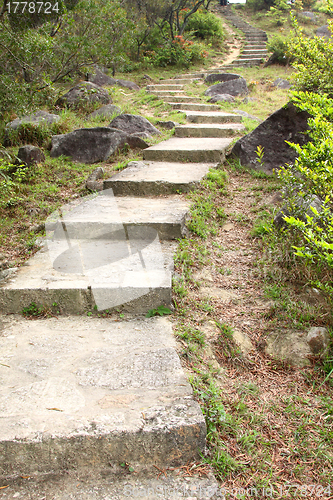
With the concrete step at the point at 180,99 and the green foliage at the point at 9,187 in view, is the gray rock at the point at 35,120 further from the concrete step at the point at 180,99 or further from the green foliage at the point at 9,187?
the concrete step at the point at 180,99

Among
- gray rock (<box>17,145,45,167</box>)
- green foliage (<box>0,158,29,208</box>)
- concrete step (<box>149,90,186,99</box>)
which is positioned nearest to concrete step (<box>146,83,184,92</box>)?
concrete step (<box>149,90,186,99</box>)

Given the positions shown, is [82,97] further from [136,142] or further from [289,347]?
[289,347]

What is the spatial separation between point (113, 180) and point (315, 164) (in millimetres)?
2201

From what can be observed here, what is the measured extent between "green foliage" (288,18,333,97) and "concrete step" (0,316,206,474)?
3.73 m

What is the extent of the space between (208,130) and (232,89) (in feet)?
13.5

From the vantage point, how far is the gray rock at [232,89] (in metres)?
9.57

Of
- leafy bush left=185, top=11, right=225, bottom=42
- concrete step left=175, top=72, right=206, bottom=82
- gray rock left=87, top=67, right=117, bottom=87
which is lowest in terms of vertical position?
concrete step left=175, top=72, right=206, bottom=82

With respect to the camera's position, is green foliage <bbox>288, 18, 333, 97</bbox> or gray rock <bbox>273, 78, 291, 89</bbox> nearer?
green foliage <bbox>288, 18, 333, 97</bbox>

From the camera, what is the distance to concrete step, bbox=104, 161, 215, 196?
3926 mm

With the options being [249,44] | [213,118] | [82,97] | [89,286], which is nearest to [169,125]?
[213,118]

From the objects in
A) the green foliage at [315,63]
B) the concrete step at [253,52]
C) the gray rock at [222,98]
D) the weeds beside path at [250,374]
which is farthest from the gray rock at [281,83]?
→ the weeds beside path at [250,374]

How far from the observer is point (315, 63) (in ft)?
14.5

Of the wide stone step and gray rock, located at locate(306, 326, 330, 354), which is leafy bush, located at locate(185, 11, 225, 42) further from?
gray rock, located at locate(306, 326, 330, 354)

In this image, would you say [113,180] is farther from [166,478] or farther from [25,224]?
[166,478]
